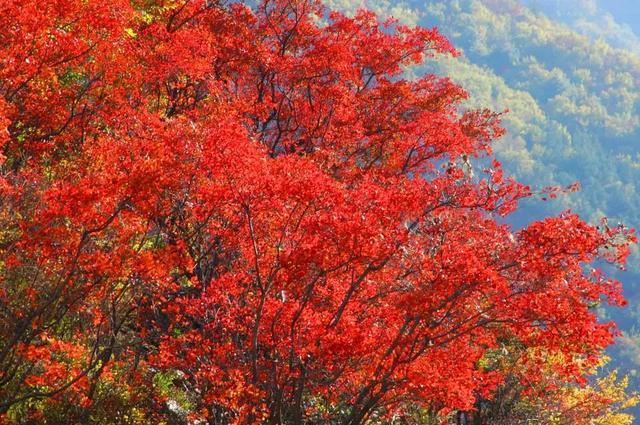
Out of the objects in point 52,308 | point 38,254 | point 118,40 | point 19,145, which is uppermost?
point 118,40

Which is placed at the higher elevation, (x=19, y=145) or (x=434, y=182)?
(x=19, y=145)

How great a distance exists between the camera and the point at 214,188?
568 inches

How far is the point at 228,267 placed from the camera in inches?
682

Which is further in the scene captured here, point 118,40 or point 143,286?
point 118,40

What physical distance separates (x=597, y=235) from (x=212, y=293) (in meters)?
7.88

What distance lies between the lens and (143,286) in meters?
14.7

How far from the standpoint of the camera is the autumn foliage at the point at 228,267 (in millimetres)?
13086

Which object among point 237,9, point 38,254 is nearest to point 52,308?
point 38,254

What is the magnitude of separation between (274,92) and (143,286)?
1510cm

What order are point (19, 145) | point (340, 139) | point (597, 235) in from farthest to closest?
point (340, 139) → point (19, 145) → point (597, 235)

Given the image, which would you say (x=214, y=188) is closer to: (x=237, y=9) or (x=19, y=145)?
(x=19, y=145)

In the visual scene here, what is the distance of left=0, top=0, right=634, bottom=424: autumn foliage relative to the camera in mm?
13086

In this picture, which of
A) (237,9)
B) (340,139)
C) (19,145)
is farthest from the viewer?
(237,9)

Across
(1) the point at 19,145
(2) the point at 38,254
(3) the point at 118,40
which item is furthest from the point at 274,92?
(2) the point at 38,254
